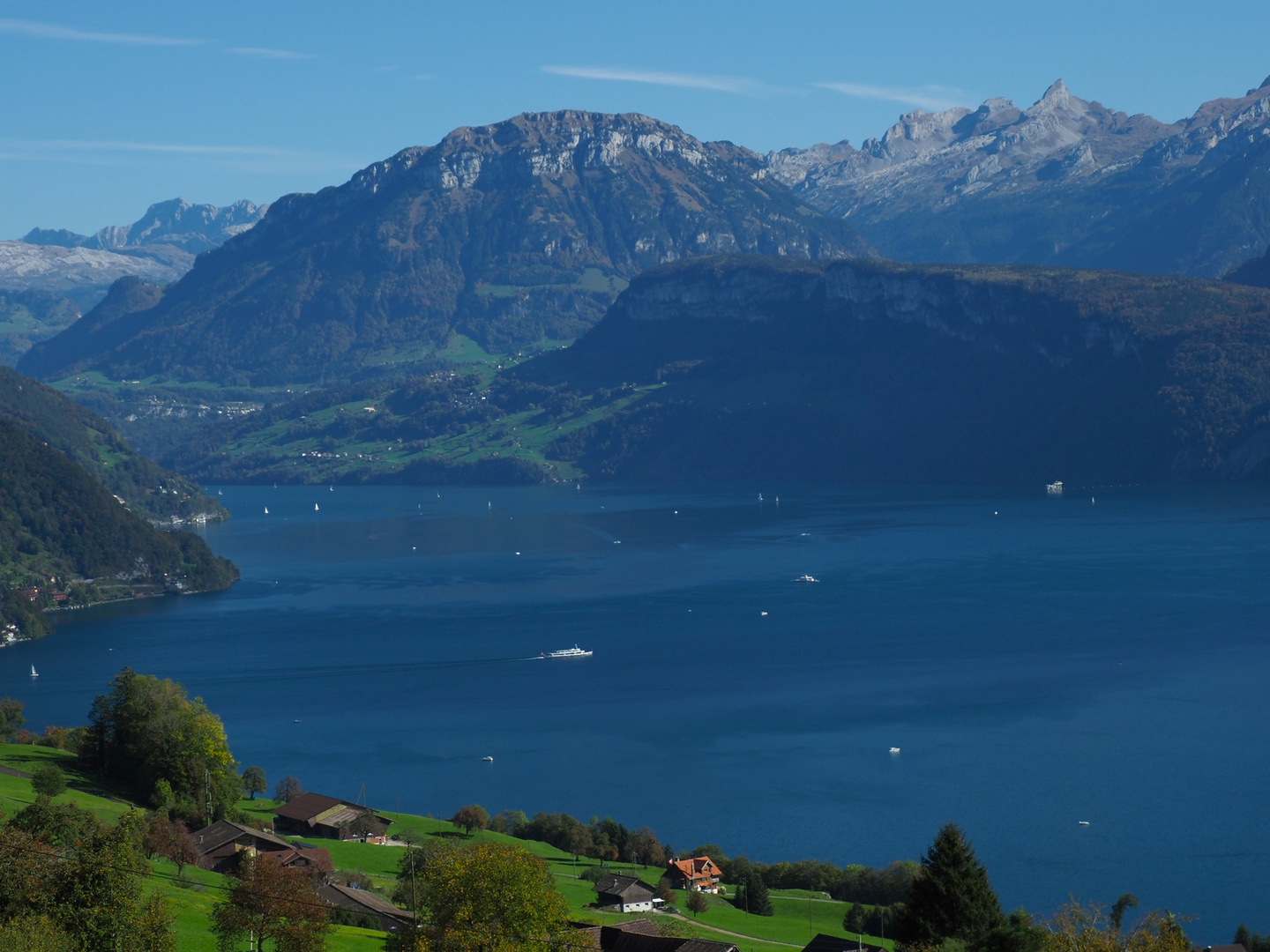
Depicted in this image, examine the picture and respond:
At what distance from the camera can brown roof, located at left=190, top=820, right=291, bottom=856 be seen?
40031mm

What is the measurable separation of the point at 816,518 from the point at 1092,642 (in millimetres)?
74622

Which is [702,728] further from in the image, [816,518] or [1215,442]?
[1215,442]

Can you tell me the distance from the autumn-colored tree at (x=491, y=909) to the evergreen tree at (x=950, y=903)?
6058 millimetres

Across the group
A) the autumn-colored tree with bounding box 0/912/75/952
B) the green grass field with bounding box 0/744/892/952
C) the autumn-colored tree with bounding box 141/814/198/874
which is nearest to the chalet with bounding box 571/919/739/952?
the green grass field with bounding box 0/744/892/952

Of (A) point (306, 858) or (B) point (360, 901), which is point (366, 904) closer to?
(B) point (360, 901)

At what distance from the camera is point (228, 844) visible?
4019 centimetres

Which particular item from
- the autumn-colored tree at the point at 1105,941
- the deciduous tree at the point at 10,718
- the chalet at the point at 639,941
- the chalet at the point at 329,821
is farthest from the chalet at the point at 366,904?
the deciduous tree at the point at 10,718

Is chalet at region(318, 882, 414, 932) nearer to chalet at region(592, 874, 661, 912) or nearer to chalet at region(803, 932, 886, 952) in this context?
chalet at region(592, 874, 661, 912)

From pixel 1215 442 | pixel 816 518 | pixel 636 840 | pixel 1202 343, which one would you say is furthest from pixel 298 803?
pixel 1202 343

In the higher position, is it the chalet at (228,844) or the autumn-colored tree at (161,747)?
the autumn-colored tree at (161,747)

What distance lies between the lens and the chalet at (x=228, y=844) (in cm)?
3888

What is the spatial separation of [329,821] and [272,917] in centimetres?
1736

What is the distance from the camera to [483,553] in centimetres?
13238

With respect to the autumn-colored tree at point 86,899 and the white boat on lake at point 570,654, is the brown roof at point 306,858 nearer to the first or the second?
the autumn-colored tree at point 86,899
